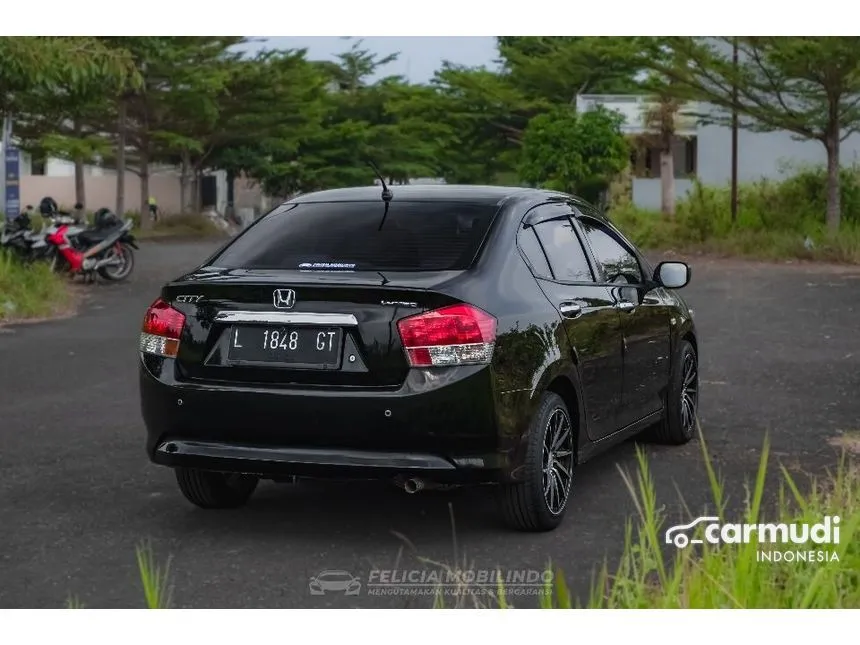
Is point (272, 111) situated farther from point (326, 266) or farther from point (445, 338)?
point (445, 338)

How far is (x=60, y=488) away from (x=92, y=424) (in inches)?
72.8

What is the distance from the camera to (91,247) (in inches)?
768

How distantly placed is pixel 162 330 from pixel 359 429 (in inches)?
37.6

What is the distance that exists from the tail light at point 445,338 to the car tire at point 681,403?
2412 millimetres

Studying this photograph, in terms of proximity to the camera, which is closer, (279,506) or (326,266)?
(326,266)

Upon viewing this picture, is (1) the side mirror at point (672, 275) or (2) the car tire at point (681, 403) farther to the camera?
(2) the car tire at point (681, 403)

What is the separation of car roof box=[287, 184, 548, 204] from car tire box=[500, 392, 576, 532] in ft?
3.17

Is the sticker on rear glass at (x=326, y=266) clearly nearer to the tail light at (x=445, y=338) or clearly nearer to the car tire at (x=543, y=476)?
the tail light at (x=445, y=338)

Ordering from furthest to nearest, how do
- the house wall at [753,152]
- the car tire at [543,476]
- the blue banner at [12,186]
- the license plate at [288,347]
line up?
the house wall at [753,152] < the blue banner at [12,186] < the car tire at [543,476] < the license plate at [288,347]

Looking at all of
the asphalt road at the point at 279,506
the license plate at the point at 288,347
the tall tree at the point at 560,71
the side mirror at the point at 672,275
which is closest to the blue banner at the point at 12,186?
the asphalt road at the point at 279,506

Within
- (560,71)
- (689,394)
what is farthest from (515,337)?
(560,71)

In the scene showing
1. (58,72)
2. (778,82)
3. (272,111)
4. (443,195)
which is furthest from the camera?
(272,111)

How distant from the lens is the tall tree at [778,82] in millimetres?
23625

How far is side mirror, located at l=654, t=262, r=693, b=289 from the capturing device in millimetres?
7105
